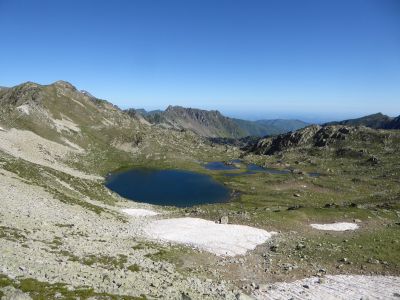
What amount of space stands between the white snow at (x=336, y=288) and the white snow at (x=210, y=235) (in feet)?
34.7

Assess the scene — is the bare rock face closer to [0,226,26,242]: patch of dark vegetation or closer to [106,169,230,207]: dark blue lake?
[0,226,26,242]: patch of dark vegetation

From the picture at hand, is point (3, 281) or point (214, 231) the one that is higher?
point (3, 281)

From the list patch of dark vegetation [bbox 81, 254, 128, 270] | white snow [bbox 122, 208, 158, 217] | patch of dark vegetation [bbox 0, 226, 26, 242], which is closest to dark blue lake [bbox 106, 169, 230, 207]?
white snow [bbox 122, 208, 158, 217]

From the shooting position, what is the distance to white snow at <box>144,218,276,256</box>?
4847 centimetres

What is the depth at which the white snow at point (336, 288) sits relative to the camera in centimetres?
3488

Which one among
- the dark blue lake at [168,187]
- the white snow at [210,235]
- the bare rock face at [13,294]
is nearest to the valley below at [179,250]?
the bare rock face at [13,294]

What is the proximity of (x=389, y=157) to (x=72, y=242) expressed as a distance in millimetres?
188852

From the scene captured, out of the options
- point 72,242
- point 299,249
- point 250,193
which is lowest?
point 250,193

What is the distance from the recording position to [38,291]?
75.2ft

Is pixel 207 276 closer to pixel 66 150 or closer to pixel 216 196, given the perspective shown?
pixel 216 196

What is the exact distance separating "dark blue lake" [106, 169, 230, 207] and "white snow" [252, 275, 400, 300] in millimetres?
71210

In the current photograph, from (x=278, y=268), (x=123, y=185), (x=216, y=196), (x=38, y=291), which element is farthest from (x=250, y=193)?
(x=38, y=291)

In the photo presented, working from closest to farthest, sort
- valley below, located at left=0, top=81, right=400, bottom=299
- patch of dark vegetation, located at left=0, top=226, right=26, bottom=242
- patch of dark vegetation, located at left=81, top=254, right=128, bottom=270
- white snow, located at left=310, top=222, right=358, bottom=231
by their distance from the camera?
1. valley below, located at left=0, top=81, right=400, bottom=299
2. patch of dark vegetation, located at left=81, top=254, right=128, bottom=270
3. patch of dark vegetation, located at left=0, top=226, right=26, bottom=242
4. white snow, located at left=310, top=222, right=358, bottom=231

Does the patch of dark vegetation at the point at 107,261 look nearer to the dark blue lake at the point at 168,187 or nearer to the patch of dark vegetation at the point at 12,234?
the patch of dark vegetation at the point at 12,234
